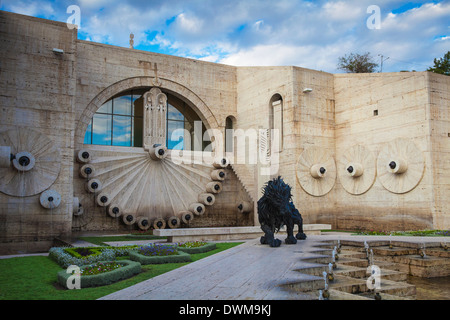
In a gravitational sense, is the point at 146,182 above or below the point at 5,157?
below

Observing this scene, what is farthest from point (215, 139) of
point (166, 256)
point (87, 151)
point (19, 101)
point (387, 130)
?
point (166, 256)

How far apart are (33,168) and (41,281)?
737cm

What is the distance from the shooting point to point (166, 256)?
7.86 meters

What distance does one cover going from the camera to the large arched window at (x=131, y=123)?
62.2 ft

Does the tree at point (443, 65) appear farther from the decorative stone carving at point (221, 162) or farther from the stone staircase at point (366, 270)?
the stone staircase at point (366, 270)

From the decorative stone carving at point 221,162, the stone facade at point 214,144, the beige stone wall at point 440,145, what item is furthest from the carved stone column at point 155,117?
the beige stone wall at point 440,145

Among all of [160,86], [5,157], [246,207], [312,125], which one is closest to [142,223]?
[246,207]

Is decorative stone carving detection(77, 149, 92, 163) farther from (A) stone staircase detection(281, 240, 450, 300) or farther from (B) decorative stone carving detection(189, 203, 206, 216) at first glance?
(A) stone staircase detection(281, 240, 450, 300)

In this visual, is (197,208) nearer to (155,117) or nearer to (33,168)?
(155,117)

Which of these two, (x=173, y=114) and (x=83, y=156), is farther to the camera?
(x=173, y=114)

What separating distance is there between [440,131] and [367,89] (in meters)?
3.73

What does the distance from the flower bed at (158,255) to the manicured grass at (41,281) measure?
0.25 m

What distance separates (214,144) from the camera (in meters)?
21.3

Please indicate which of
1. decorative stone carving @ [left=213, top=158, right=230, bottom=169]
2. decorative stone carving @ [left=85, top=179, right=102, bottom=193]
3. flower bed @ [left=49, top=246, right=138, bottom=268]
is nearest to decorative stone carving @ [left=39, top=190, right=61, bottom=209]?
decorative stone carving @ [left=85, top=179, right=102, bottom=193]
